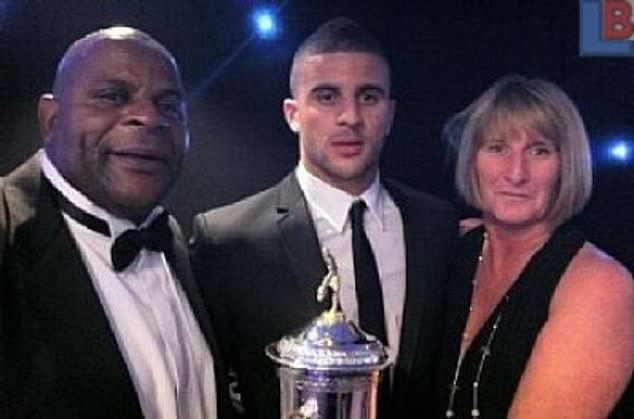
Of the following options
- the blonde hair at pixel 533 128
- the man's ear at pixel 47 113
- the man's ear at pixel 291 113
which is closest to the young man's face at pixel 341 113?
the man's ear at pixel 291 113

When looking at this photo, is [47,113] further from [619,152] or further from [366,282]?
[619,152]

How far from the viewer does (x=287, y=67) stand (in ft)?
5.42

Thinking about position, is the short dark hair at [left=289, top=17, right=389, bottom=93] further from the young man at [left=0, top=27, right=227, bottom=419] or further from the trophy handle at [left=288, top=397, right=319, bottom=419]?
the trophy handle at [left=288, top=397, right=319, bottom=419]

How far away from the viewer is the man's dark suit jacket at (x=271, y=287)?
5.40 feet

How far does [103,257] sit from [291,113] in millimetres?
400

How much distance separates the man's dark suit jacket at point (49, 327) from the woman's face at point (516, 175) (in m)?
0.68

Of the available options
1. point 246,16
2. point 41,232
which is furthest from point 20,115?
point 246,16

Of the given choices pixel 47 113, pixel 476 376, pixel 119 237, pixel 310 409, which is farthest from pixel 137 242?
pixel 476 376

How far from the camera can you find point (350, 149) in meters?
1.65

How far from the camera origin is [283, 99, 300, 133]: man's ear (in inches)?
64.9

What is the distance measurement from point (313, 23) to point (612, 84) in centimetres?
53

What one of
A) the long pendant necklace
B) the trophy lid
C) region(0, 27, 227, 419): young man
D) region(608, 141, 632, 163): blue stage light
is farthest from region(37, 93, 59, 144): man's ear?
region(608, 141, 632, 163): blue stage light

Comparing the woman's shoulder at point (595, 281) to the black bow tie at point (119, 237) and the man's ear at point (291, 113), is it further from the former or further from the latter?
the black bow tie at point (119, 237)

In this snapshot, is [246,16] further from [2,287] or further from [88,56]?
[2,287]
